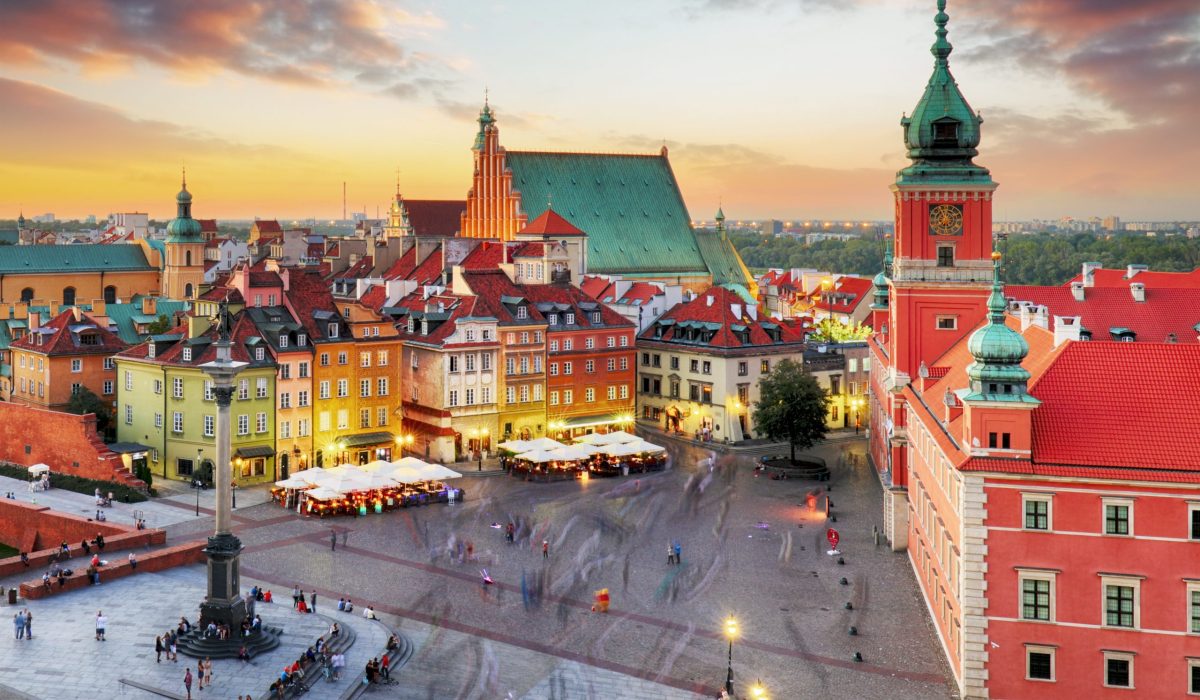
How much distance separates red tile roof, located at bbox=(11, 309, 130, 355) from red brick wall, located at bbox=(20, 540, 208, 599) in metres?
28.4

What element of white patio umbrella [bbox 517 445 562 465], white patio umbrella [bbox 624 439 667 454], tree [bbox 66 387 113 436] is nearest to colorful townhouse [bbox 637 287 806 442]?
white patio umbrella [bbox 624 439 667 454]

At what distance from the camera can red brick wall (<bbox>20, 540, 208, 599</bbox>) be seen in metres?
49.7

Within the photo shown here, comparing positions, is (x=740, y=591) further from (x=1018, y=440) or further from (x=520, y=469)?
(x=520, y=469)

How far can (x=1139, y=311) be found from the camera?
68.4 m

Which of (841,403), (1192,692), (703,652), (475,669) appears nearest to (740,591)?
(703,652)

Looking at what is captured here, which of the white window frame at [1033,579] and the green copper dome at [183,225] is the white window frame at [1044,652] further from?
the green copper dome at [183,225]

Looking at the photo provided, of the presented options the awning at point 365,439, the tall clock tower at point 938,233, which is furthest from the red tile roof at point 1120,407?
the awning at point 365,439

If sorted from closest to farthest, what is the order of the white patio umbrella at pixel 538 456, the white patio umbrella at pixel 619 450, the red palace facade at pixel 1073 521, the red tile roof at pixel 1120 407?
the red palace facade at pixel 1073 521, the red tile roof at pixel 1120 407, the white patio umbrella at pixel 538 456, the white patio umbrella at pixel 619 450

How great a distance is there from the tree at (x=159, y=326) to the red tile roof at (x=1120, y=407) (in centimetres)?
6642

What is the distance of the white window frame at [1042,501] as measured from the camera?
3834 centimetres

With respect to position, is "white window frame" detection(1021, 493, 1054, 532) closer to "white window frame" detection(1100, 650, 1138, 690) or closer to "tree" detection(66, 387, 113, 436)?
"white window frame" detection(1100, 650, 1138, 690)

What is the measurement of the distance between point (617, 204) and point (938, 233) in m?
66.4

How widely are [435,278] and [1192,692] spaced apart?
70698 mm

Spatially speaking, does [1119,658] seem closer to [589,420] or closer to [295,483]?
[295,483]
